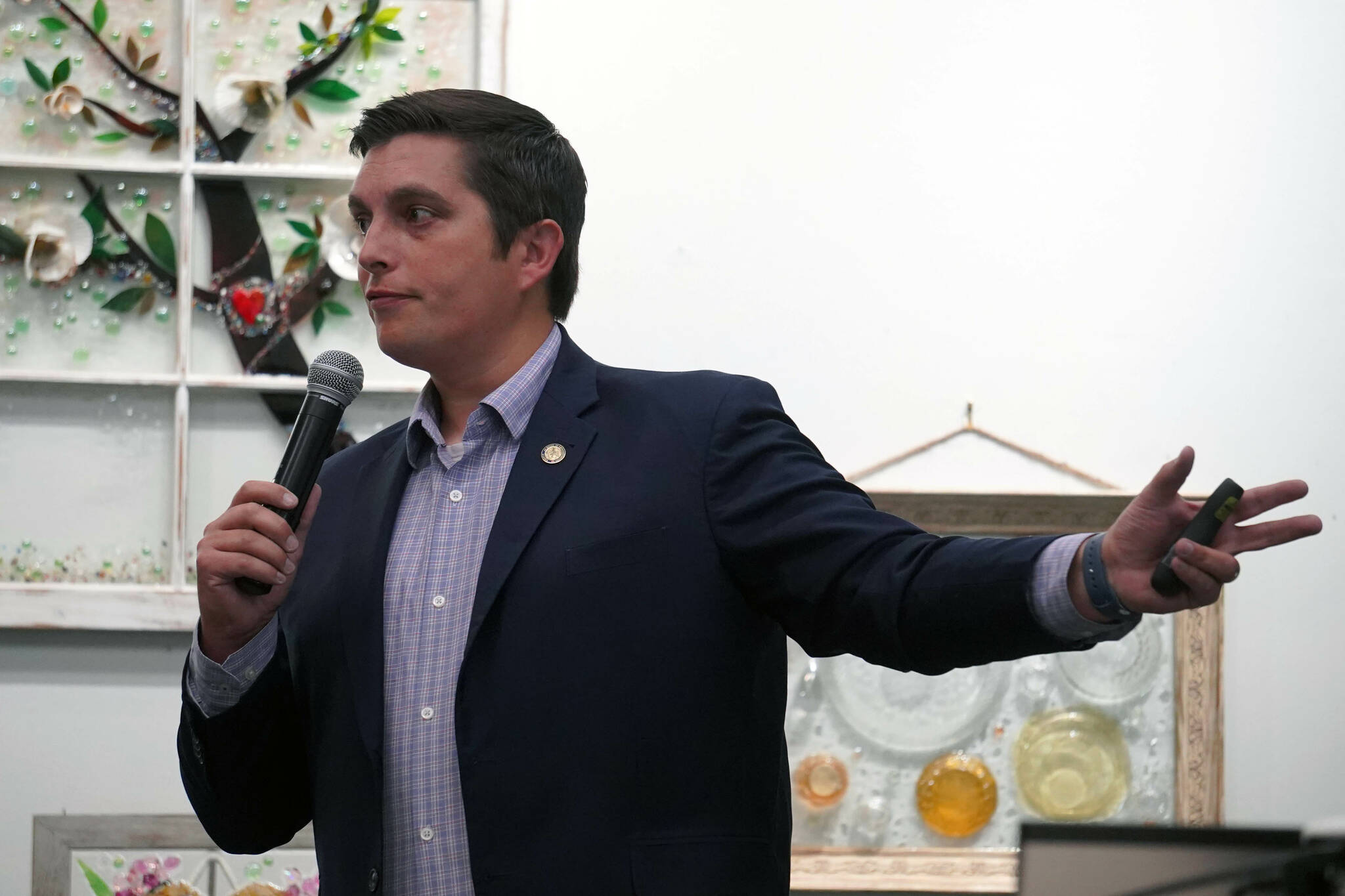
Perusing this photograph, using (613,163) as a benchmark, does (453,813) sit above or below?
below

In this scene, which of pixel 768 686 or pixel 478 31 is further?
pixel 478 31

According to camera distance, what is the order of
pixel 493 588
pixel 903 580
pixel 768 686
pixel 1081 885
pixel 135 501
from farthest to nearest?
pixel 135 501, pixel 768 686, pixel 493 588, pixel 903 580, pixel 1081 885

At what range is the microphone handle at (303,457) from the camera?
1.39 meters

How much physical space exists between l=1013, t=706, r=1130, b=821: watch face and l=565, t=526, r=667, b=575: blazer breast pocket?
1434 mm

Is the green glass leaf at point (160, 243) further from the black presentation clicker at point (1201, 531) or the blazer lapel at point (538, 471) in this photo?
the black presentation clicker at point (1201, 531)

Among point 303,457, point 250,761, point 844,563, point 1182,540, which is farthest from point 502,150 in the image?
point 1182,540

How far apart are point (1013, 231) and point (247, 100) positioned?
63.8 inches

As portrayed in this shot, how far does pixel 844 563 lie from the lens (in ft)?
4.43

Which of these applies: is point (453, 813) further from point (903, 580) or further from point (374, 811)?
point (903, 580)

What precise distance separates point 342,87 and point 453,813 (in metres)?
1.77

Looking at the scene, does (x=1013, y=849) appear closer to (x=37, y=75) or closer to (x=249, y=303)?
(x=249, y=303)

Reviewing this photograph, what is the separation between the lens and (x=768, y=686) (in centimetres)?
151

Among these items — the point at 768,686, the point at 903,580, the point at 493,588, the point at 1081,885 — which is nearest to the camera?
the point at 1081,885

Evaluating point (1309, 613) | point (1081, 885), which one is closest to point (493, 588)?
point (1081, 885)
